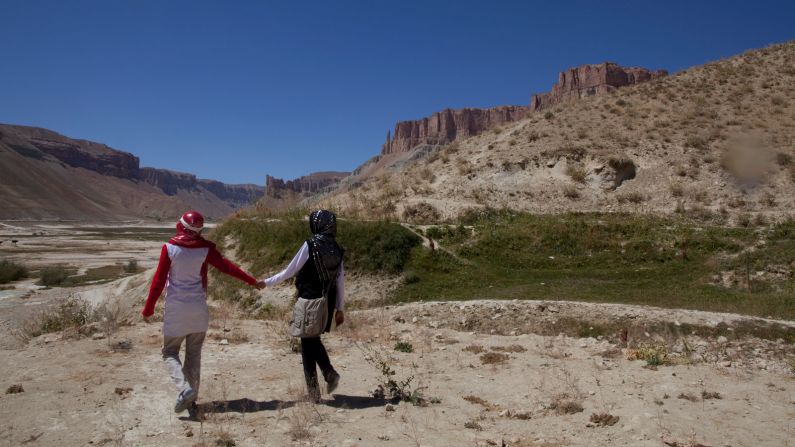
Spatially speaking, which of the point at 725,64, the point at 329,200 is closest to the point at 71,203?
the point at 329,200

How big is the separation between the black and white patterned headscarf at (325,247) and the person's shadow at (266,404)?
159cm

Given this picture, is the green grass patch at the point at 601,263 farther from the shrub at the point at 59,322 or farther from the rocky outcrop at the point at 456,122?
the rocky outcrop at the point at 456,122

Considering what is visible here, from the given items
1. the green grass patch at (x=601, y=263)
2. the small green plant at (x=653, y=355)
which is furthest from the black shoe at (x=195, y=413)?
the green grass patch at (x=601, y=263)

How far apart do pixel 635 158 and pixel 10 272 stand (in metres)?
47.8

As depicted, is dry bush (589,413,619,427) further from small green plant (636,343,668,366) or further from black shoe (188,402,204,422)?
black shoe (188,402,204,422)

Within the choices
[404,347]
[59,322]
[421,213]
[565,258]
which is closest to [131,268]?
[421,213]

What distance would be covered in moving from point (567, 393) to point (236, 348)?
5675mm

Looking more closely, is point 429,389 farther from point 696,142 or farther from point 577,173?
point 696,142

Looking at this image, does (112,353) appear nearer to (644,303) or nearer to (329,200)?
(644,303)

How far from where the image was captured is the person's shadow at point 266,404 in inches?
224

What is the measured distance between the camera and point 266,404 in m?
6.01

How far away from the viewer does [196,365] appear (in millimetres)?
5758

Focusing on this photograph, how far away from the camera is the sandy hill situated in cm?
2573

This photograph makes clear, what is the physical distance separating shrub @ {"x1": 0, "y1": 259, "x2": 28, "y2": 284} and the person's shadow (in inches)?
1733
